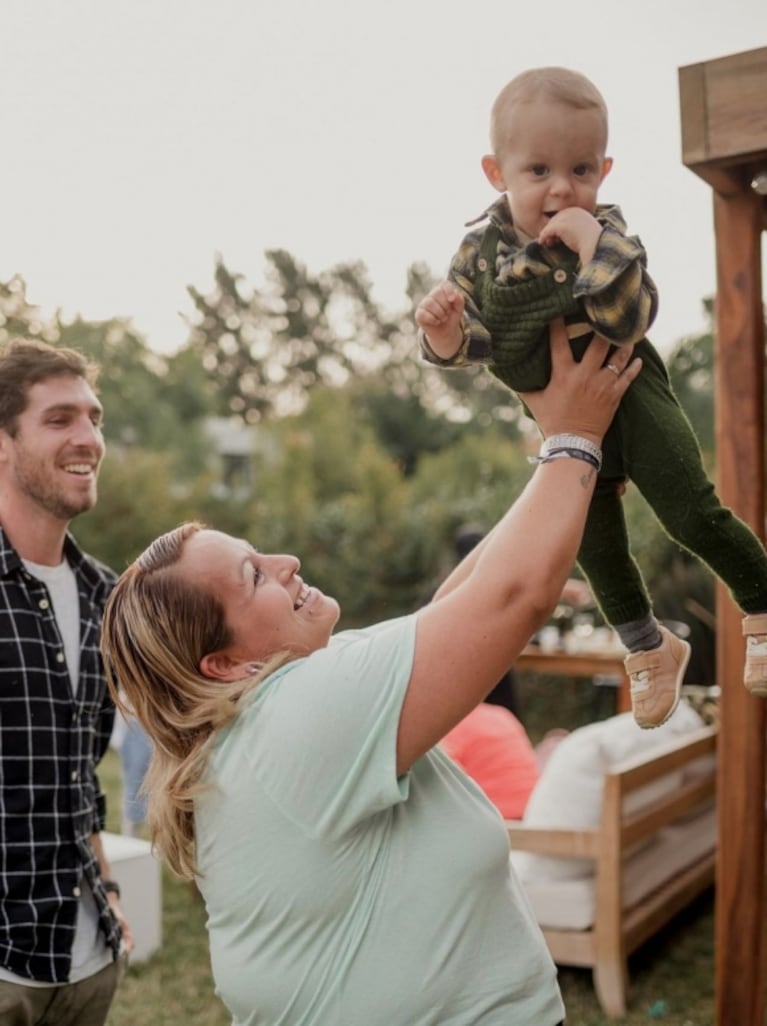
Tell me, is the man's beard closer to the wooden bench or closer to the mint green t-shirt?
the mint green t-shirt

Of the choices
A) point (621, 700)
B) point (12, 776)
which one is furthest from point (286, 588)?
point (621, 700)

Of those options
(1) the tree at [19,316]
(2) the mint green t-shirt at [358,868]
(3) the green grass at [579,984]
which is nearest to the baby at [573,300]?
(2) the mint green t-shirt at [358,868]

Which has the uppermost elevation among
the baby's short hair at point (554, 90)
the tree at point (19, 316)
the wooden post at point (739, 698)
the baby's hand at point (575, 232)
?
the tree at point (19, 316)

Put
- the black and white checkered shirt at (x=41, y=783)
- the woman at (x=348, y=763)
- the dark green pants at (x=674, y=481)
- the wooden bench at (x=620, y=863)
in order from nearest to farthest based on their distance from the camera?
the woman at (x=348, y=763) → the dark green pants at (x=674, y=481) → the black and white checkered shirt at (x=41, y=783) → the wooden bench at (x=620, y=863)

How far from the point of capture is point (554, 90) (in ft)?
4.29

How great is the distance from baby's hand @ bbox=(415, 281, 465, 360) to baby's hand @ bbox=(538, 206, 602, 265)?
13 cm

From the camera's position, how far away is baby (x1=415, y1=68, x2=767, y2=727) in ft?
Result: 4.24

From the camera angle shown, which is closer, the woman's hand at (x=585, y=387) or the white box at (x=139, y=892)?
the woman's hand at (x=585, y=387)

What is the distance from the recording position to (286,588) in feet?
4.80

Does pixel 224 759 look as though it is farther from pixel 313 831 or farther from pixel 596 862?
pixel 596 862

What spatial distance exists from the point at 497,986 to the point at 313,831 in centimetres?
29

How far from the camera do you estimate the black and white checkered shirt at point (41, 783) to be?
6.95 feet

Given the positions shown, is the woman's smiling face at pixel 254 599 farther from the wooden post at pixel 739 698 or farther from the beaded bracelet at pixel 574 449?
the wooden post at pixel 739 698

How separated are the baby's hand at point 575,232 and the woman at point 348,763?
0.12 metres
